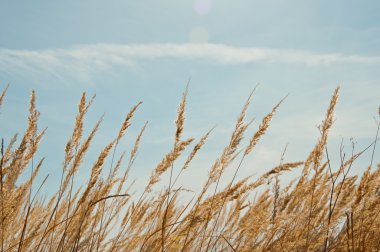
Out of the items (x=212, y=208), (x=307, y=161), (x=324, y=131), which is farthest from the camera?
(x=307, y=161)

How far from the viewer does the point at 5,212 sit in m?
2.19

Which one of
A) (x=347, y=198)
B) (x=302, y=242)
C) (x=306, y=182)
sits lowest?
(x=302, y=242)

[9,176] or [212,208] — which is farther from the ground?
[9,176]

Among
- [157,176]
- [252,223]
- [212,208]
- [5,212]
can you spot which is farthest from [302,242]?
[5,212]

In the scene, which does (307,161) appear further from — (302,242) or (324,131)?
(302,242)

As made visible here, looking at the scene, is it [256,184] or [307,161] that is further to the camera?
[307,161]

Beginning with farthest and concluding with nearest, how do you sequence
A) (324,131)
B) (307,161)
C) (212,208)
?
1. (307,161)
2. (324,131)
3. (212,208)

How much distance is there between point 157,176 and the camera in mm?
2451

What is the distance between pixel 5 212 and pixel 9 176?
10.3 inches

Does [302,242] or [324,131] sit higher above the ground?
[324,131]

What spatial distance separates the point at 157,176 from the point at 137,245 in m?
0.57

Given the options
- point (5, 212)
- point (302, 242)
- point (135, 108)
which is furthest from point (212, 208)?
point (5, 212)

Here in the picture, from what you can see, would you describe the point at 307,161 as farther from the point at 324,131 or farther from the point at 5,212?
the point at 5,212

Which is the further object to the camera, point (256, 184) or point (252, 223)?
point (252, 223)
